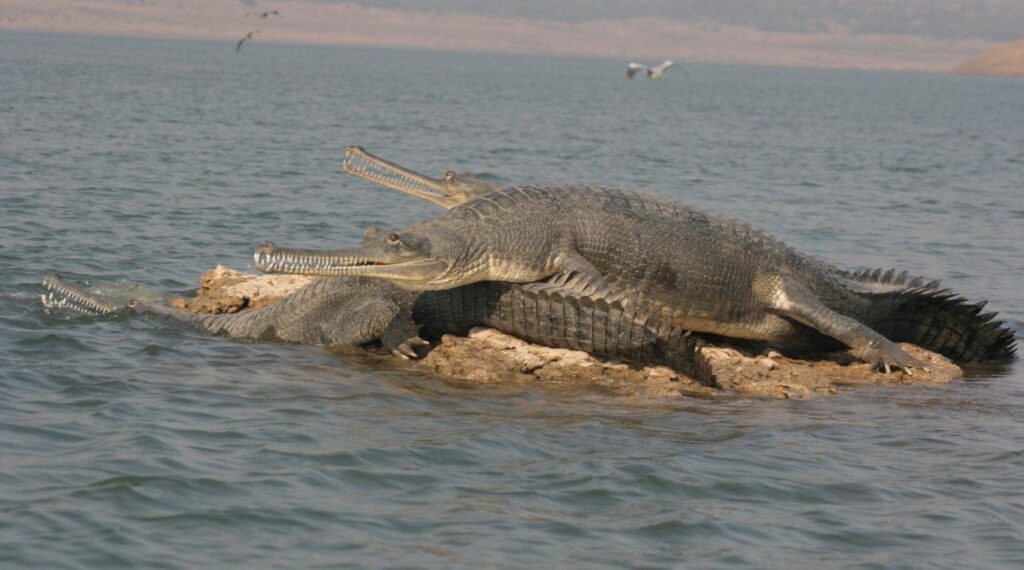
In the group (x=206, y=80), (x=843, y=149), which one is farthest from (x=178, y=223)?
(x=206, y=80)

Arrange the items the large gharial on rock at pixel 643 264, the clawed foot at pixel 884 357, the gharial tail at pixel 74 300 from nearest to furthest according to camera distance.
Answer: the large gharial on rock at pixel 643 264, the clawed foot at pixel 884 357, the gharial tail at pixel 74 300

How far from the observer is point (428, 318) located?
1020 cm

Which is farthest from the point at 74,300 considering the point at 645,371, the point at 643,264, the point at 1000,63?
the point at 1000,63

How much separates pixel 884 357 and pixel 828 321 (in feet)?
1.67

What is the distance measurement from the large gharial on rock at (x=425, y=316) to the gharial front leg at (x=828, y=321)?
0.74 meters

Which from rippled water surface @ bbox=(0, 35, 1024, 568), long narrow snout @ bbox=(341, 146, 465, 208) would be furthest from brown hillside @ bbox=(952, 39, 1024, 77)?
long narrow snout @ bbox=(341, 146, 465, 208)

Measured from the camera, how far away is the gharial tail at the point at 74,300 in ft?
36.7

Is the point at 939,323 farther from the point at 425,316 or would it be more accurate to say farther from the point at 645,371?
the point at 425,316

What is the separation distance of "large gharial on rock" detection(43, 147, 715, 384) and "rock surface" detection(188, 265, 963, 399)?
116mm

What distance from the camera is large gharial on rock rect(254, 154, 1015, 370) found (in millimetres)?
9641

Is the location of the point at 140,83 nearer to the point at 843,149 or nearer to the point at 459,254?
the point at 843,149

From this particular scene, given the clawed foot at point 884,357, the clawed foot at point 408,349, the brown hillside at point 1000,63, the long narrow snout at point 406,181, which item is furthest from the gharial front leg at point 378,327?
the brown hillside at point 1000,63

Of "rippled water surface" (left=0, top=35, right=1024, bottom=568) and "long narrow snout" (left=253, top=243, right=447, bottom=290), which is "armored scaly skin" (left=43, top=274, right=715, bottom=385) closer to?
"rippled water surface" (left=0, top=35, right=1024, bottom=568)

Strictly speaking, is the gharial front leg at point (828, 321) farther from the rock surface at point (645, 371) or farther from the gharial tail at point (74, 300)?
the gharial tail at point (74, 300)
